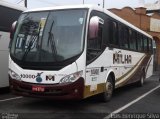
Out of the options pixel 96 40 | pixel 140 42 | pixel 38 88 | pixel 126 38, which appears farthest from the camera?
pixel 140 42

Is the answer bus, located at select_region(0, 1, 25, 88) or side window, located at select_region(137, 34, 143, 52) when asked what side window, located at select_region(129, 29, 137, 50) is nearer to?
side window, located at select_region(137, 34, 143, 52)

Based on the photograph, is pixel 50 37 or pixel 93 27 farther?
pixel 50 37

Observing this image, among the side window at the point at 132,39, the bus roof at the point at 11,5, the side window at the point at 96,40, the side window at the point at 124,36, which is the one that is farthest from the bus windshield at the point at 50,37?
the side window at the point at 132,39

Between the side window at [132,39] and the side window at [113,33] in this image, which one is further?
the side window at [132,39]

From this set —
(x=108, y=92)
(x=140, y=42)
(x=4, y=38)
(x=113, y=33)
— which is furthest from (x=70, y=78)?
(x=140, y=42)

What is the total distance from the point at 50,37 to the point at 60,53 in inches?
23.6

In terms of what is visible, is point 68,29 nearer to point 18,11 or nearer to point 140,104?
point 140,104

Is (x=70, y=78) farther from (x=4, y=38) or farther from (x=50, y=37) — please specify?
(x=4, y=38)

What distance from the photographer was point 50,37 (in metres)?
10.8

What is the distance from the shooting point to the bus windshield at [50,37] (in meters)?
10.6

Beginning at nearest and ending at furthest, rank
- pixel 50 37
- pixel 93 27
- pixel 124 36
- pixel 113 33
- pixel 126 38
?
pixel 93 27 < pixel 50 37 < pixel 113 33 < pixel 124 36 < pixel 126 38

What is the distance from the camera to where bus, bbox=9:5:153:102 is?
10.4m

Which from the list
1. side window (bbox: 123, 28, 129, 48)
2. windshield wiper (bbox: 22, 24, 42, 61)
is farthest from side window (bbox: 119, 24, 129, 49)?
windshield wiper (bbox: 22, 24, 42, 61)

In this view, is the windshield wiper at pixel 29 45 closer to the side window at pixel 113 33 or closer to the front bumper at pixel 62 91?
the front bumper at pixel 62 91
